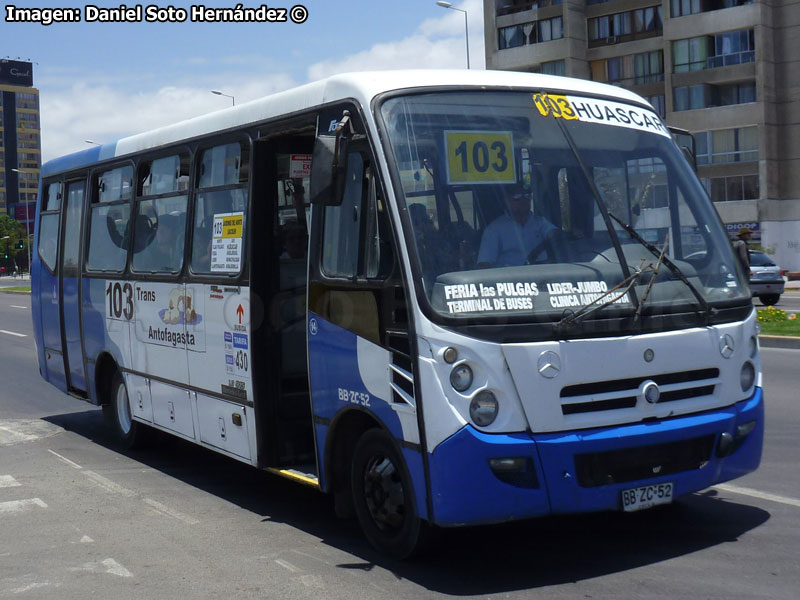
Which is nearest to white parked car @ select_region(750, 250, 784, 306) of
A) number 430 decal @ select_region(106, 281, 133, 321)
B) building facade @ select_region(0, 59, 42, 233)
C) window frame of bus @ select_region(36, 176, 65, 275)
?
window frame of bus @ select_region(36, 176, 65, 275)

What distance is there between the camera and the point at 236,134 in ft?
25.1

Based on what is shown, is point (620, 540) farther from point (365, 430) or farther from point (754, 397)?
point (365, 430)

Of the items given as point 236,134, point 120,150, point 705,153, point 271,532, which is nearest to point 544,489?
point 271,532

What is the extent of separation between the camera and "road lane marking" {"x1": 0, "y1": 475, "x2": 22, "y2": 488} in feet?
28.0

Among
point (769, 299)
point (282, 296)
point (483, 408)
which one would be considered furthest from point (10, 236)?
point (483, 408)

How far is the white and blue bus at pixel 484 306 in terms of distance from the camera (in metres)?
5.28

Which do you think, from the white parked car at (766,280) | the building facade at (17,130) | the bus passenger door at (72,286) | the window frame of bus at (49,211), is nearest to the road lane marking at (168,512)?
the bus passenger door at (72,286)

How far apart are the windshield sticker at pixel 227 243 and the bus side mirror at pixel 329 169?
5.88 feet

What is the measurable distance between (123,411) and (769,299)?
2187 centimetres

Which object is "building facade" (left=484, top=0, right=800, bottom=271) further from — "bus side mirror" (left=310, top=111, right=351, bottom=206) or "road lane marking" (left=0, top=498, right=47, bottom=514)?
"bus side mirror" (left=310, top=111, right=351, bottom=206)

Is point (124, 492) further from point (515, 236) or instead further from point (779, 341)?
point (779, 341)

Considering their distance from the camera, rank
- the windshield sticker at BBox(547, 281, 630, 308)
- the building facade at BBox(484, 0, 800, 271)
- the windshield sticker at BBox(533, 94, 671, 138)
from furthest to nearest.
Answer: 1. the building facade at BBox(484, 0, 800, 271)
2. the windshield sticker at BBox(533, 94, 671, 138)
3. the windshield sticker at BBox(547, 281, 630, 308)

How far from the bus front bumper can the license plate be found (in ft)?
0.09

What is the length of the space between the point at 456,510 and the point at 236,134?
357cm
